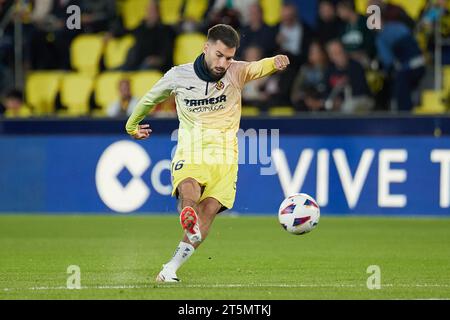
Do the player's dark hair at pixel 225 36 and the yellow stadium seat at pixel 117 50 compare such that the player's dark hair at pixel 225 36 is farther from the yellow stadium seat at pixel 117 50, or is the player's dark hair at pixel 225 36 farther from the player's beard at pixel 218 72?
the yellow stadium seat at pixel 117 50

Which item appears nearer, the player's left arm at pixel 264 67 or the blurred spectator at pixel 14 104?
the player's left arm at pixel 264 67

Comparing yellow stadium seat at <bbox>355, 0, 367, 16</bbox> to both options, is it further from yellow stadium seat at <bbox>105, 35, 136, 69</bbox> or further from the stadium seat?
the stadium seat

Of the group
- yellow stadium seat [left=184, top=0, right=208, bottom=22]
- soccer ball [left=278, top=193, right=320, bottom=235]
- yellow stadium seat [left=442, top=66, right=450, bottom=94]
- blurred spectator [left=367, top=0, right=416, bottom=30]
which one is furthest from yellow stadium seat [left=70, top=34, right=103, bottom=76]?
soccer ball [left=278, top=193, right=320, bottom=235]

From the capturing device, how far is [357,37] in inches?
742

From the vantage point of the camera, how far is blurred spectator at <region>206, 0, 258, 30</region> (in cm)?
1923

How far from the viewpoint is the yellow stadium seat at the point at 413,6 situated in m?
19.7

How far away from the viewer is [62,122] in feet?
59.8

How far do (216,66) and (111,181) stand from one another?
7.97 m

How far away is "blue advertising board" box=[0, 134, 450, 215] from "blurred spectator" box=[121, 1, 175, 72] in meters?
2.14

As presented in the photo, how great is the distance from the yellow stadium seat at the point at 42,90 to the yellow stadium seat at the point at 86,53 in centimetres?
44

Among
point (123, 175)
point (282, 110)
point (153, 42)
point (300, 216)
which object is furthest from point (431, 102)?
point (300, 216)

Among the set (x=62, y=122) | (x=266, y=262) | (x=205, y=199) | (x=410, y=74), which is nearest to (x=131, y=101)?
(x=62, y=122)

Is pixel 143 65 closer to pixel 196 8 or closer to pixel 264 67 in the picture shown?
pixel 196 8

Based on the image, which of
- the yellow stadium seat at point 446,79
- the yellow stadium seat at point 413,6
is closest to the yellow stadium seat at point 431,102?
the yellow stadium seat at point 446,79
